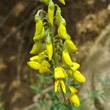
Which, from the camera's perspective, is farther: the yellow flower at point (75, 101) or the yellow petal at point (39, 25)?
the yellow flower at point (75, 101)

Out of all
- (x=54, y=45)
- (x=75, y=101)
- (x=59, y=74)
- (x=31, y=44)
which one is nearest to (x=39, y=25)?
(x=54, y=45)

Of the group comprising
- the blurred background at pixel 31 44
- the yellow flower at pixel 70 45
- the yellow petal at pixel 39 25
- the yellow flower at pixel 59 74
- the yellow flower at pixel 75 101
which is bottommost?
the yellow flower at pixel 75 101

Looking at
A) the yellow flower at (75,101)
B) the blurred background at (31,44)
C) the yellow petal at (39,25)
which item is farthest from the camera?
the blurred background at (31,44)

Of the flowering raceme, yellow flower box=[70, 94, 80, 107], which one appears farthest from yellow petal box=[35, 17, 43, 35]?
yellow flower box=[70, 94, 80, 107]

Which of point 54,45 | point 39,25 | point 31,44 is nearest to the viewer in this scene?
point 39,25

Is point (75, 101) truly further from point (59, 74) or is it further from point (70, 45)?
point (70, 45)

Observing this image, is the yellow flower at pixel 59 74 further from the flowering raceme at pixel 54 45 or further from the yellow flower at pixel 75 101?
the yellow flower at pixel 75 101

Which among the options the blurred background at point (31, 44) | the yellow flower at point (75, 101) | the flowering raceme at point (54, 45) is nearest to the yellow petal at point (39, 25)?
the flowering raceme at point (54, 45)

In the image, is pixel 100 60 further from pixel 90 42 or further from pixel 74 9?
pixel 74 9
